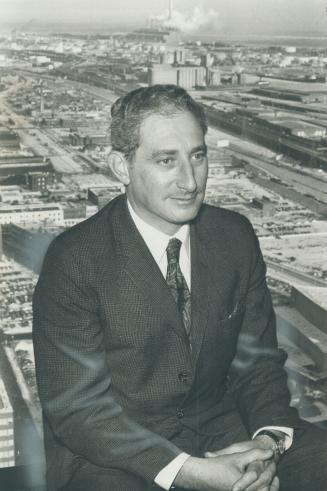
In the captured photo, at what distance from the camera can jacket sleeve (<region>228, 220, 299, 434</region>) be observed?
4.33 feet

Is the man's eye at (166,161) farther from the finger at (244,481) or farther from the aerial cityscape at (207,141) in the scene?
the aerial cityscape at (207,141)

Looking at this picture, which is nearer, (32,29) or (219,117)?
(32,29)

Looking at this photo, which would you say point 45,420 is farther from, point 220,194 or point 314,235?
point 314,235

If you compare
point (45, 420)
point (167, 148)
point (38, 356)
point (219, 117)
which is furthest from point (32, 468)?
point (219, 117)

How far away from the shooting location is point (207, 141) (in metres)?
3.35

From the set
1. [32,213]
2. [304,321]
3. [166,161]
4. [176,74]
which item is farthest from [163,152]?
[304,321]

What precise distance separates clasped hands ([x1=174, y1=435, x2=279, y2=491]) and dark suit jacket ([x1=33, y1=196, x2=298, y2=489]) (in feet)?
0.17

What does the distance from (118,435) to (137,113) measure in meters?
0.60

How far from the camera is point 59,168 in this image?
3404mm

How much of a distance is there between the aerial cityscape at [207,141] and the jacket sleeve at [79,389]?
180 centimetres

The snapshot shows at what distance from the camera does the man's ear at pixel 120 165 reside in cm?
133

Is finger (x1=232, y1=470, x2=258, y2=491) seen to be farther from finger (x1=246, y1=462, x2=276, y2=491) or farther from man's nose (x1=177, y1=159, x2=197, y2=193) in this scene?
man's nose (x1=177, y1=159, x2=197, y2=193)

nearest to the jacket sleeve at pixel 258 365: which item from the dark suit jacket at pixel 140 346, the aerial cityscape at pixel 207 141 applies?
the dark suit jacket at pixel 140 346

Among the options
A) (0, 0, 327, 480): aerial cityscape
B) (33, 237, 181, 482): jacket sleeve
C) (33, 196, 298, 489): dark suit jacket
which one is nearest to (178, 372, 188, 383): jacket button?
(33, 196, 298, 489): dark suit jacket
